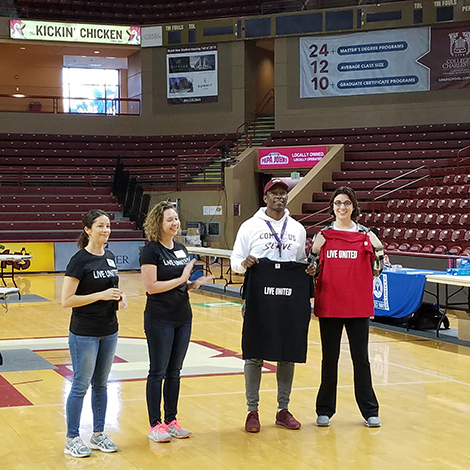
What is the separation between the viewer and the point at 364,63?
2388 centimetres

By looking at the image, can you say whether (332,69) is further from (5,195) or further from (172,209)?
(172,209)

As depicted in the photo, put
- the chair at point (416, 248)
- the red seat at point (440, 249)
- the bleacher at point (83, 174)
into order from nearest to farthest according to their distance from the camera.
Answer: the red seat at point (440, 249) → the chair at point (416, 248) → the bleacher at point (83, 174)

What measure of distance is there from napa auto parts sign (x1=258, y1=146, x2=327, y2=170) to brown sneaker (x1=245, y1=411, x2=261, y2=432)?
56.9 ft

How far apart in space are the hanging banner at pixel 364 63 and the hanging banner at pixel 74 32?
586cm

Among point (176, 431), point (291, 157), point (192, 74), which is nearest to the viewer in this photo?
point (176, 431)

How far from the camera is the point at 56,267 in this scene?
2012 cm

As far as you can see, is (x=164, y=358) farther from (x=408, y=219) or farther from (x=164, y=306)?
(x=408, y=219)

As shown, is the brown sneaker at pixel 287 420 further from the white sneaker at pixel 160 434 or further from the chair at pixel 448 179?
the chair at pixel 448 179

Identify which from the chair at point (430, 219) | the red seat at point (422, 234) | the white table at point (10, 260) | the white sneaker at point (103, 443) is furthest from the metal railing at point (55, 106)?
the white sneaker at point (103, 443)

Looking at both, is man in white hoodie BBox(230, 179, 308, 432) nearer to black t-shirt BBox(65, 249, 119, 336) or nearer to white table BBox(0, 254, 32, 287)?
black t-shirt BBox(65, 249, 119, 336)

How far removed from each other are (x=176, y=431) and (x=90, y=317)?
106 centimetres

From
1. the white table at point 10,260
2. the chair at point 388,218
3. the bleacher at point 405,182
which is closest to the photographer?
the white table at point 10,260

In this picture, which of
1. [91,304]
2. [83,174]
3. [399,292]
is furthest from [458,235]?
[83,174]

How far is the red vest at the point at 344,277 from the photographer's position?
5.55 meters
